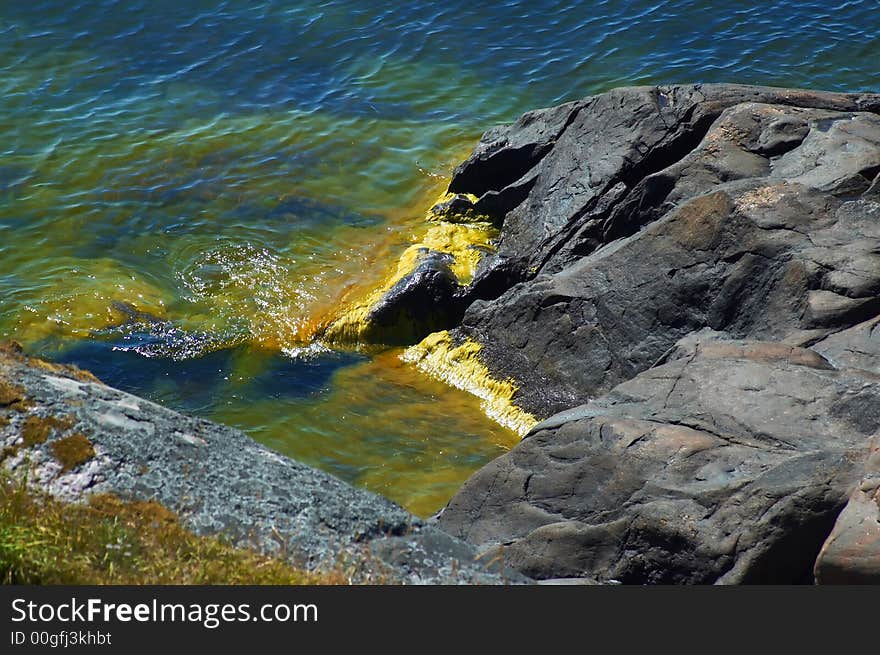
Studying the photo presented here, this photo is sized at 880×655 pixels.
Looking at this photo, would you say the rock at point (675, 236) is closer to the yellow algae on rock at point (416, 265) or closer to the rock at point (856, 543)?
the yellow algae on rock at point (416, 265)

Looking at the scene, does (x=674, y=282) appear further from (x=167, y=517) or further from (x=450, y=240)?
(x=167, y=517)

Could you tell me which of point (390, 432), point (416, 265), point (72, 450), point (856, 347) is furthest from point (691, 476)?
point (416, 265)

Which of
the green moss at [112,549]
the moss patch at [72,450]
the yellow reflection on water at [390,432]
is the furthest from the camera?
the yellow reflection on water at [390,432]

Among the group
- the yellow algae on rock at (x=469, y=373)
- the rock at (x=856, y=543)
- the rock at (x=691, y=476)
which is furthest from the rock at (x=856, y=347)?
the yellow algae on rock at (x=469, y=373)

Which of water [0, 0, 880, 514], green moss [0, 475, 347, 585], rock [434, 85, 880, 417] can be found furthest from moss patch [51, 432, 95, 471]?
rock [434, 85, 880, 417]

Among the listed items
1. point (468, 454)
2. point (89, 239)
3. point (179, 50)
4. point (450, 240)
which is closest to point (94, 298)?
point (89, 239)

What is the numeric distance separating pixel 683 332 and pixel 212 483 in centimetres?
857

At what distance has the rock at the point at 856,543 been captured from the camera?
33.7 ft

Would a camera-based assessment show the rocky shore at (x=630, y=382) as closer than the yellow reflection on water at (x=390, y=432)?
Yes

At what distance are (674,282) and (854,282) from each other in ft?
9.59

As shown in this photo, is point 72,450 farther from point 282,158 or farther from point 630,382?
point 282,158

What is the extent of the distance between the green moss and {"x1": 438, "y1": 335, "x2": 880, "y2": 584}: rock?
147 inches

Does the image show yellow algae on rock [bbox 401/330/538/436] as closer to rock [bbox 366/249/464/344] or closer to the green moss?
rock [bbox 366/249/464/344]

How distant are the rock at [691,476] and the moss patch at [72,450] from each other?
507 centimetres
